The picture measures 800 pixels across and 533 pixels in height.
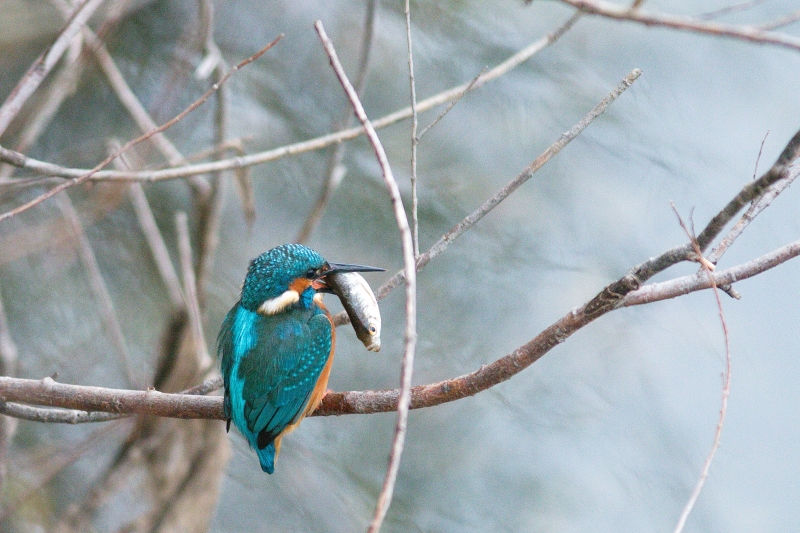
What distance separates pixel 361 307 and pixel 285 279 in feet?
1.69

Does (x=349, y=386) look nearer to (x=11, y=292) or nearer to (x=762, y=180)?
(x=11, y=292)

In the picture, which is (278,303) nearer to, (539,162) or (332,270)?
(332,270)

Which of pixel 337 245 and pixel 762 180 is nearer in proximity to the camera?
pixel 762 180

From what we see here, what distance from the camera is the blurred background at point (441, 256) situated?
366 cm

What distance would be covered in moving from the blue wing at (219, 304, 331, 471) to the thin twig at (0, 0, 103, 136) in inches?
37.4

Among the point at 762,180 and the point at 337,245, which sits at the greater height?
the point at 337,245

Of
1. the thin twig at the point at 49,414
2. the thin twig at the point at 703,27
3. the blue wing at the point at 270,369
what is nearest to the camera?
the thin twig at the point at 703,27

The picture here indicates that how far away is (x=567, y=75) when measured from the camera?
3.94 metres

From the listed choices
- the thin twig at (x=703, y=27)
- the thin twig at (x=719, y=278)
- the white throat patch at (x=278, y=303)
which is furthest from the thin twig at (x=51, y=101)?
the thin twig at (x=703, y=27)

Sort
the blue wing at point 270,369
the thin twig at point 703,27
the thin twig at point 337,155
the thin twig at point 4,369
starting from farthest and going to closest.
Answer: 1. the thin twig at point 337,155
2. the thin twig at point 4,369
3. the blue wing at point 270,369
4. the thin twig at point 703,27

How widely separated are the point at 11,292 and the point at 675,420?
3487 mm

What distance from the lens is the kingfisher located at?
241cm

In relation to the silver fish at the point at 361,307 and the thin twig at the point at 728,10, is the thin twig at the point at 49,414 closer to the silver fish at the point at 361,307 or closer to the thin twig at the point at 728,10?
the silver fish at the point at 361,307

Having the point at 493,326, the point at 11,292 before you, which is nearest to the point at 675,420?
the point at 493,326
